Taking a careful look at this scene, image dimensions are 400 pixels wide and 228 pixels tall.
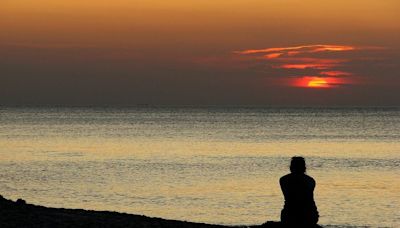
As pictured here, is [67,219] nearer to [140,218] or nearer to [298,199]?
[140,218]

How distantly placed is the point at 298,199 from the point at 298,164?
759mm

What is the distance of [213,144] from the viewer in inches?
3698

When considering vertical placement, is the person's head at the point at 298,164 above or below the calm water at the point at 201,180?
below

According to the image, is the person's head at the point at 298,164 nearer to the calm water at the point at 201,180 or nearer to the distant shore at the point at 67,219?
the distant shore at the point at 67,219

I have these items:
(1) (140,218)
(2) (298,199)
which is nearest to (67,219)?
(1) (140,218)

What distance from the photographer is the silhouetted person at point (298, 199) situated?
48.6ft

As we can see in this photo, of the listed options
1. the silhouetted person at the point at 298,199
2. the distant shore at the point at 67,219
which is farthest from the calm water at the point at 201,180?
the silhouetted person at the point at 298,199

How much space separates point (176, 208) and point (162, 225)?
56.7 ft

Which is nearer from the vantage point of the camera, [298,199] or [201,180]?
[298,199]

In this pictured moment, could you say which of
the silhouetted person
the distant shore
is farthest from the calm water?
the silhouetted person

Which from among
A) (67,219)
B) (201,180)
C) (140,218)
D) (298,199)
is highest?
(201,180)

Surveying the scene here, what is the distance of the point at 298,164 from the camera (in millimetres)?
14516

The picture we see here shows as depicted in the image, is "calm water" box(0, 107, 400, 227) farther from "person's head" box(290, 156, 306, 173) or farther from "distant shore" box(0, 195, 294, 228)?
"person's head" box(290, 156, 306, 173)

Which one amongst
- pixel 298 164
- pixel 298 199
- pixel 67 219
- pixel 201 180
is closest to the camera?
pixel 298 164
